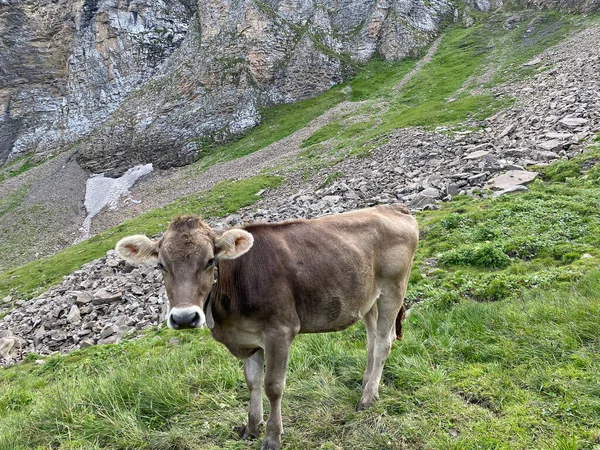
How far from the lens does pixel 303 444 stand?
5.08 metres

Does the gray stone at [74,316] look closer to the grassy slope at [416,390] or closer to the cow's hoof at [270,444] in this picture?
the grassy slope at [416,390]

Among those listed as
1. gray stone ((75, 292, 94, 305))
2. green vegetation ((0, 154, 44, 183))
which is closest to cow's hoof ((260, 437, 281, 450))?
gray stone ((75, 292, 94, 305))

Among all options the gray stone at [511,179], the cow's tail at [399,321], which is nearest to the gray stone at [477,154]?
the gray stone at [511,179]

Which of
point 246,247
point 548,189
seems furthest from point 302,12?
point 246,247

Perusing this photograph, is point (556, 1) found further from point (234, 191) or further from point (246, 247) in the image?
point (246, 247)

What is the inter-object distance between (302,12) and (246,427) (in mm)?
96131

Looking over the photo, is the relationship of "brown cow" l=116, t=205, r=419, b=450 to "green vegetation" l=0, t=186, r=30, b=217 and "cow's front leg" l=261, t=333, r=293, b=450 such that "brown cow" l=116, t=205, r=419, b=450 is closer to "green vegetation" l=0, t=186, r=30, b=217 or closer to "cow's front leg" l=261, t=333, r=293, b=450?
"cow's front leg" l=261, t=333, r=293, b=450

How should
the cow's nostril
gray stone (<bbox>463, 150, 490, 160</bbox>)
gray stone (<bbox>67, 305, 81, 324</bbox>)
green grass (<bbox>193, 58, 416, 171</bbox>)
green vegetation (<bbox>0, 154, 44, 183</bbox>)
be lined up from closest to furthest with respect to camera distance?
the cow's nostril
gray stone (<bbox>67, 305, 81, 324</bbox>)
gray stone (<bbox>463, 150, 490, 160</bbox>)
green grass (<bbox>193, 58, 416, 171</bbox>)
green vegetation (<bbox>0, 154, 44, 183</bbox>)

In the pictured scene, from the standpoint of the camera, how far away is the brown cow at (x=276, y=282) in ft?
14.5

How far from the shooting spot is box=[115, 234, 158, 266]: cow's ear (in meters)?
4.58

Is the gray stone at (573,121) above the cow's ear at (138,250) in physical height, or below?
below

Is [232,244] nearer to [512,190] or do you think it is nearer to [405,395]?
[405,395]

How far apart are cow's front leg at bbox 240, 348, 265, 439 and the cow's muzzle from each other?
158 cm

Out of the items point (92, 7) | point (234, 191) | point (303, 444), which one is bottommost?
point (234, 191)
